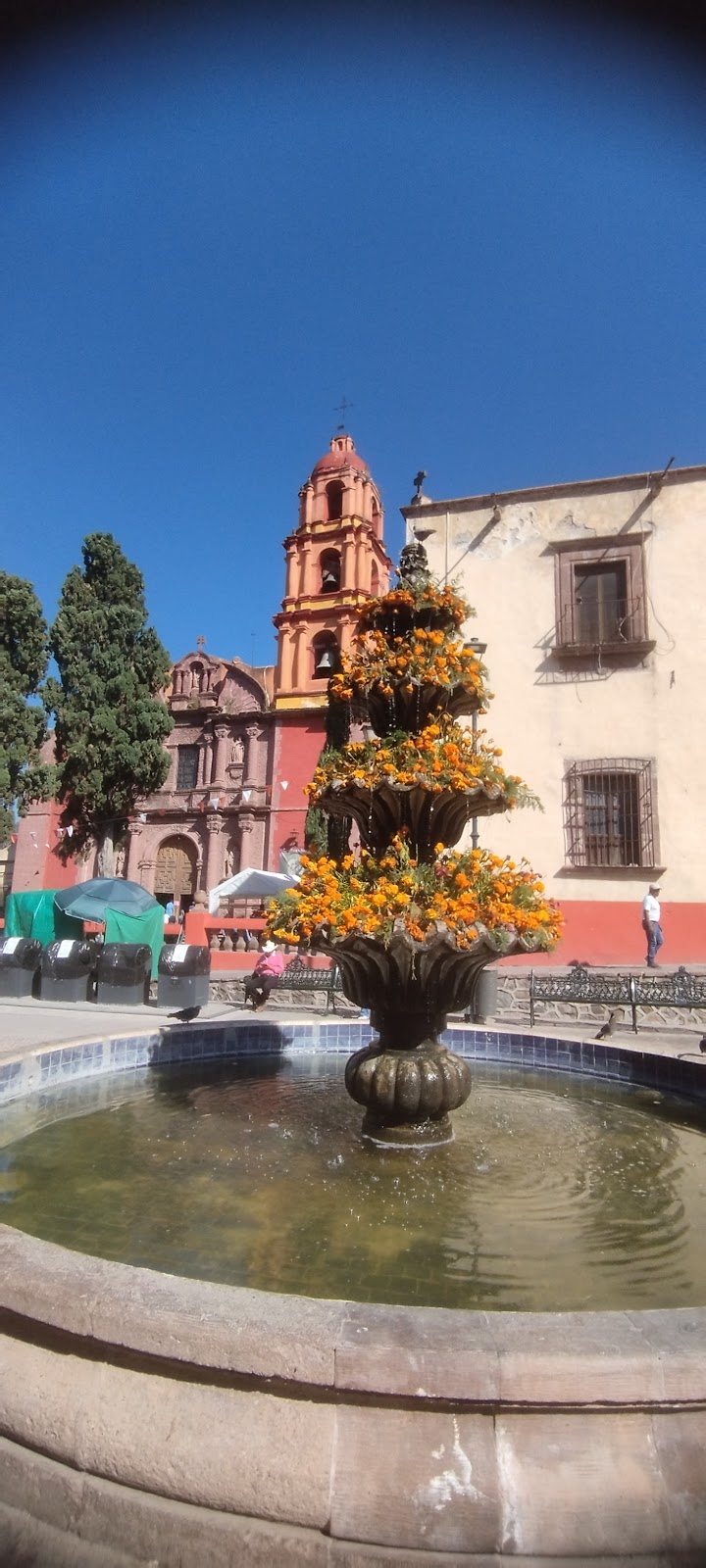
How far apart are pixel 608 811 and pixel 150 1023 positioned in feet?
32.5

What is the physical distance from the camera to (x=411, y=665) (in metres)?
5.15

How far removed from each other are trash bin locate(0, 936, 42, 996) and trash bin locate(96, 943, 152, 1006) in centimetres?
131

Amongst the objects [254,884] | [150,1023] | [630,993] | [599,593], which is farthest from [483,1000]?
[254,884]

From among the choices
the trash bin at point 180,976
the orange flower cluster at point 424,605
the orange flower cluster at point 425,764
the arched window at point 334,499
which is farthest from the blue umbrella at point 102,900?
the arched window at point 334,499

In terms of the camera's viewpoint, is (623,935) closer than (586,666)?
Yes

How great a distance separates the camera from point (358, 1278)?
299 centimetres

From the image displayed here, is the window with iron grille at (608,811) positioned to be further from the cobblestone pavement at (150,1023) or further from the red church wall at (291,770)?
the red church wall at (291,770)

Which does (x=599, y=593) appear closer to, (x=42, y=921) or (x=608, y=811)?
(x=608, y=811)

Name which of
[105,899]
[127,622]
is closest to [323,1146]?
[105,899]

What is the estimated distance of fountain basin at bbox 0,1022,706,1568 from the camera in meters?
1.72

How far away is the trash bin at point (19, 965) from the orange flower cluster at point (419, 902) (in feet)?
34.5

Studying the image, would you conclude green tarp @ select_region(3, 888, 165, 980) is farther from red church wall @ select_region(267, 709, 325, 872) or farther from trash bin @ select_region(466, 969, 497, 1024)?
red church wall @ select_region(267, 709, 325, 872)

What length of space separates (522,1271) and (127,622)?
2689 centimetres

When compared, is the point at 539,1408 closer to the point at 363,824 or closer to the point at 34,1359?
the point at 34,1359
